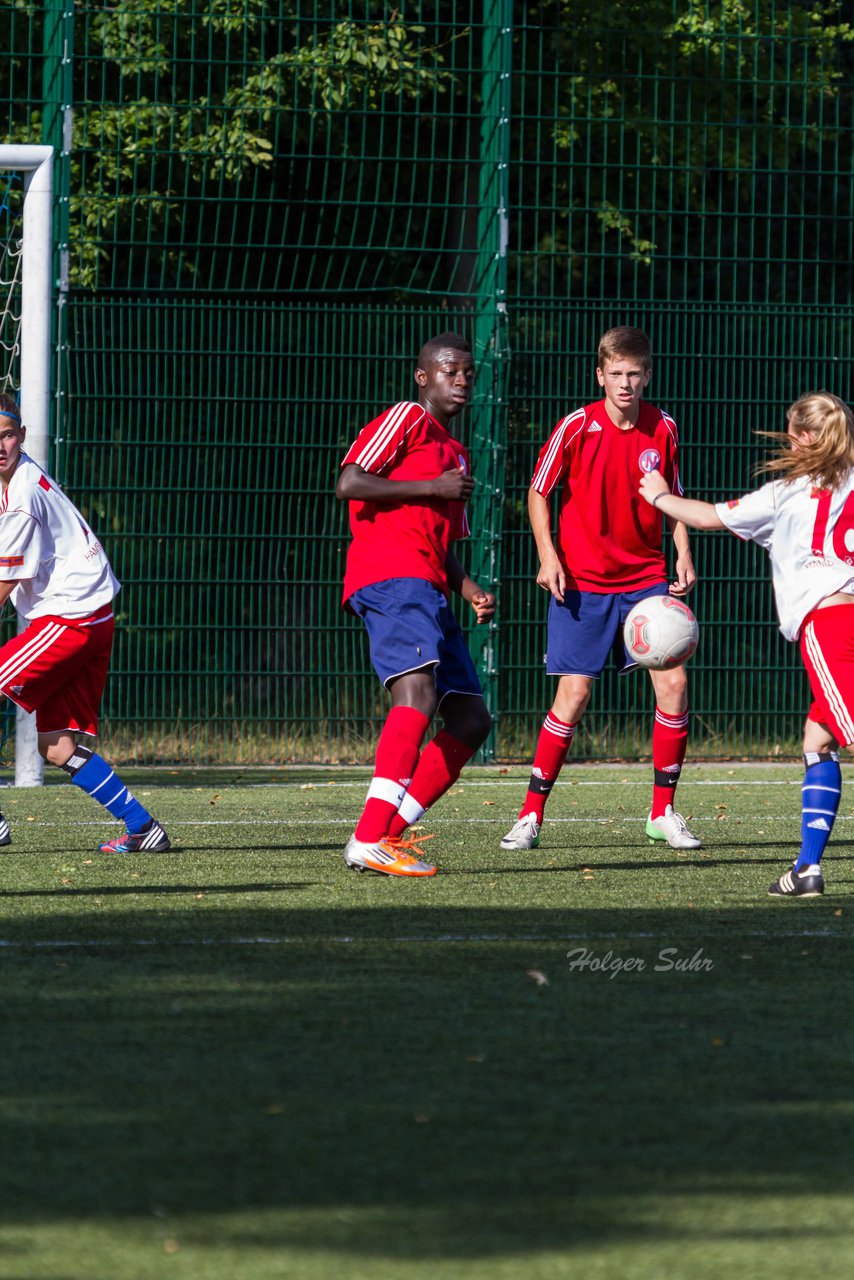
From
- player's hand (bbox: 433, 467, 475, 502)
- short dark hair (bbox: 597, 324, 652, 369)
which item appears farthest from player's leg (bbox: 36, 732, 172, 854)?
short dark hair (bbox: 597, 324, 652, 369)

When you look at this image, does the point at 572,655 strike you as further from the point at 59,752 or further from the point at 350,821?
the point at 59,752

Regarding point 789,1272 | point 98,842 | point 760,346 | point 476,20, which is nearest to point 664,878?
point 98,842

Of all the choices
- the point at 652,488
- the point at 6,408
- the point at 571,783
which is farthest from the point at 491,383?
the point at 652,488

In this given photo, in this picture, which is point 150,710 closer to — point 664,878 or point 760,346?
point 760,346

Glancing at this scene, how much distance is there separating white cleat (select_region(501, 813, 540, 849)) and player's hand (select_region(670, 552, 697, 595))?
3.46 ft

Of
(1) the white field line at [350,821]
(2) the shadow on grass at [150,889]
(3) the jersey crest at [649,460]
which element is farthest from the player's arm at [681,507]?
(1) the white field line at [350,821]

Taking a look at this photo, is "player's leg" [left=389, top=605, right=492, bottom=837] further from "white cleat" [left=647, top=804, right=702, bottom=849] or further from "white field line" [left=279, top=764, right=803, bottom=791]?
"white field line" [left=279, top=764, right=803, bottom=791]

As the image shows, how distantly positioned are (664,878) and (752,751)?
22.6ft

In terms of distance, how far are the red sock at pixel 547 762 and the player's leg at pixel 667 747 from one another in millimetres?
369

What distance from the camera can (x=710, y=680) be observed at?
1355 cm

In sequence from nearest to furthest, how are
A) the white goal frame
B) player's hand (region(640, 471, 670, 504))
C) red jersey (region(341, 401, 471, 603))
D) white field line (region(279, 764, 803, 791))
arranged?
player's hand (region(640, 471, 670, 504)) → red jersey (region(341, 401, 471, 603)) → the white goal frame → white field line (region(279, 764, 803, 791))

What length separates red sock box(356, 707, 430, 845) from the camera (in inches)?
263

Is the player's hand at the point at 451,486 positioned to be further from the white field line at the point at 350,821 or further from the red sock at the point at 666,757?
the white field line at the point at 350,821

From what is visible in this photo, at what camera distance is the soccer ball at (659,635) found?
764 cm
